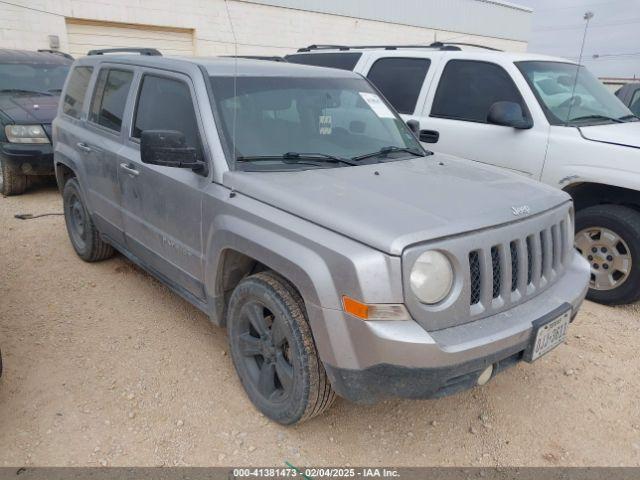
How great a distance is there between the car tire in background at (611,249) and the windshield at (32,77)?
7.44 m

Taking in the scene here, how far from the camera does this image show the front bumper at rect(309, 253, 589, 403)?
2086 mm

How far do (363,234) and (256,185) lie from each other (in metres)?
0.74

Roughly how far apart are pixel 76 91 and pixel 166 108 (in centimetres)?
177

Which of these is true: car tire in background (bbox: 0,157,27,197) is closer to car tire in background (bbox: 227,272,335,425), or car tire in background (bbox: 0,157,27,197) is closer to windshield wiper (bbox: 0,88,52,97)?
windshield wiper (bbox: 0,88,52,97)

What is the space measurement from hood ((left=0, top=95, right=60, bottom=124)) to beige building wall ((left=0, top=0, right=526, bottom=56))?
4.79m

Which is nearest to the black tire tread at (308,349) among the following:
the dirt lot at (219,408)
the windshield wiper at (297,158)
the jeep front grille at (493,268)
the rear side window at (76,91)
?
the dirt lot at (219,408)

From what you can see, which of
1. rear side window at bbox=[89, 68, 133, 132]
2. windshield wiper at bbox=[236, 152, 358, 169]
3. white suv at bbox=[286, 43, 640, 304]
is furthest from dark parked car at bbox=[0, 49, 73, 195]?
windshield wiper at bbox=[236, 152, 358, 169]

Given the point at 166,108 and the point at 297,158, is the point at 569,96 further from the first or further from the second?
the point at 166,108

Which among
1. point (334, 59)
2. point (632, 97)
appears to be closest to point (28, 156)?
point (334, 59)

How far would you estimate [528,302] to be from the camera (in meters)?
2.50

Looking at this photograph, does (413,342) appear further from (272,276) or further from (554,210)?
(554,210)

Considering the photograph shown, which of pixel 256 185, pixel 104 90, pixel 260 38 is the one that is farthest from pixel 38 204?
pixel 260 38

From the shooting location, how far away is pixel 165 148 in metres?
2.70

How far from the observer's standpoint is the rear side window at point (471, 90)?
472 cm
